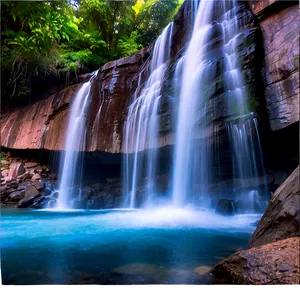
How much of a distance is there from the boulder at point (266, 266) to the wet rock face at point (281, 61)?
4841 mm

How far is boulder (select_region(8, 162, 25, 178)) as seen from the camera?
43.3ft

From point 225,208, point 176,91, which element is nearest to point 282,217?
point 225,208

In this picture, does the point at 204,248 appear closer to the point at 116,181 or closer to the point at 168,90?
the point at 168,90

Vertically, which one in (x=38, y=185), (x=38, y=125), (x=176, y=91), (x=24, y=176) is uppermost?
(x=176, y=91)

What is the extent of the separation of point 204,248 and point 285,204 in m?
1.44

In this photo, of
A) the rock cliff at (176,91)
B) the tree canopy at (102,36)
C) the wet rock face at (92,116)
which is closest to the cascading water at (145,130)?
the rock cliff at (176,91)

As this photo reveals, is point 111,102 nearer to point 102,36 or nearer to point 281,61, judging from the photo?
point 102,36

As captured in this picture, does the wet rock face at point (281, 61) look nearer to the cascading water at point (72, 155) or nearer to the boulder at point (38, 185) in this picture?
the cascading water at point (72, 155)

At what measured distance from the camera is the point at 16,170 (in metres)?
13.3

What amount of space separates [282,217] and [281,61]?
5.31 m

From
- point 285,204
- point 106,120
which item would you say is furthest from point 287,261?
point 106,120

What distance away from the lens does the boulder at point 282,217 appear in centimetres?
266

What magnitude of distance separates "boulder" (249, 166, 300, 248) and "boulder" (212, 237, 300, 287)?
0.92ft
